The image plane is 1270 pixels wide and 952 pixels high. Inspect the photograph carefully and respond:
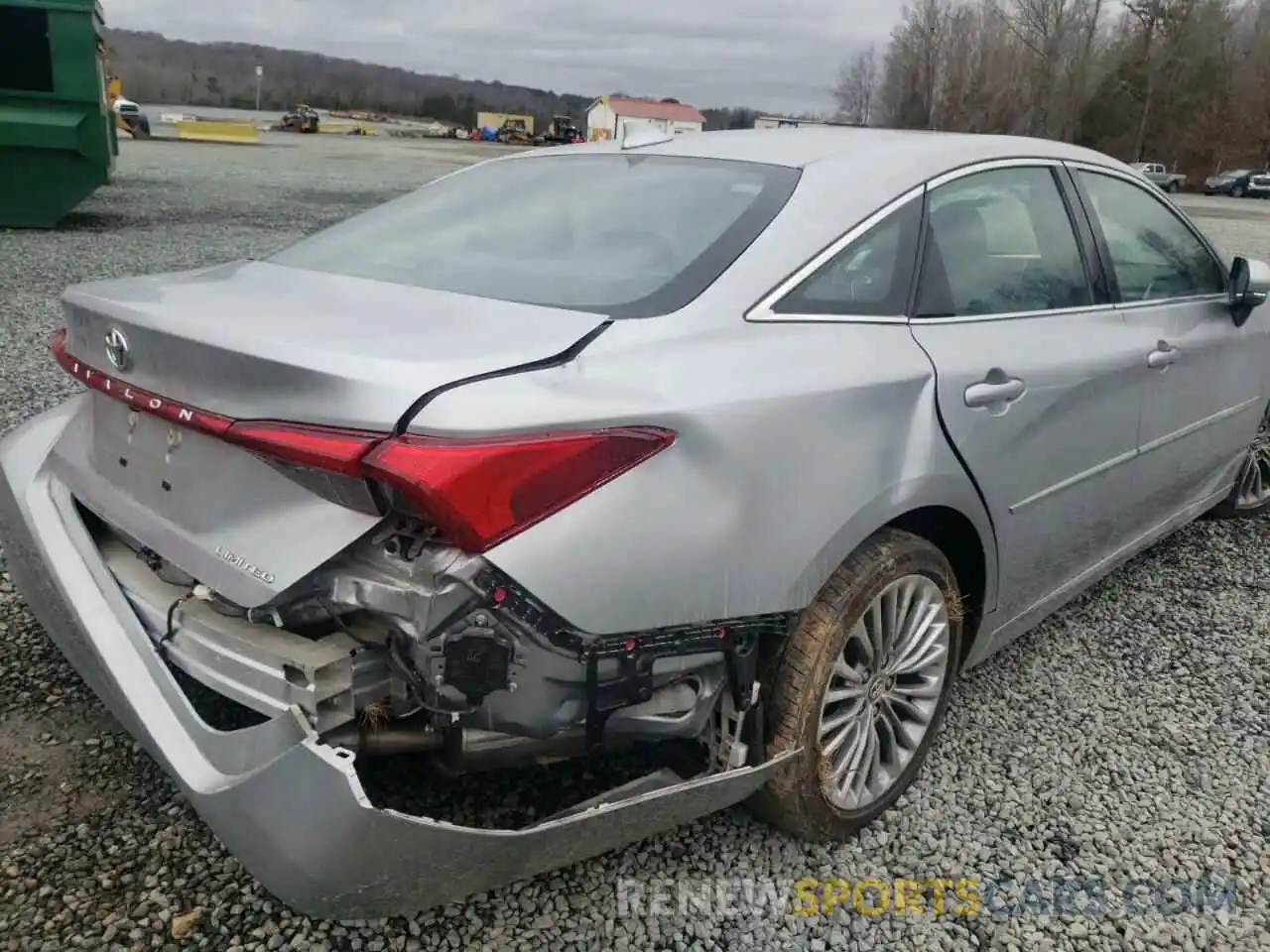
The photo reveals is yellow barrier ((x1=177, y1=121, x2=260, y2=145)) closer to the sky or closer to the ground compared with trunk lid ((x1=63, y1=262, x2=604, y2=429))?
closer to the ground

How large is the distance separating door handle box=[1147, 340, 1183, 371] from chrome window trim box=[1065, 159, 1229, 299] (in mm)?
156

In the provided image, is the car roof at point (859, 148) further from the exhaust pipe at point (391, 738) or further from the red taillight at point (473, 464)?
the exhaust pipe at point (391, 738)

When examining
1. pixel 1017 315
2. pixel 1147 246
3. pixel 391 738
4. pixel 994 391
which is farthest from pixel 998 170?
pixel 391 738

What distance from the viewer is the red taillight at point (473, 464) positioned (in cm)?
160

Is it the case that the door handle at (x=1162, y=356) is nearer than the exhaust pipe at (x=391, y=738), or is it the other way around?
the exhaust pipe at (x=391, y=738)

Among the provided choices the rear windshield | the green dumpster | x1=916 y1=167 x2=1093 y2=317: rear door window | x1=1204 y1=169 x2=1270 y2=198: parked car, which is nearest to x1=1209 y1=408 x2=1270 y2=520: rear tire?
x1=916 y1=167 x2=1093 y2=317: rear door window

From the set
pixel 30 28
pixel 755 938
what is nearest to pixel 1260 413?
pixel 755 938

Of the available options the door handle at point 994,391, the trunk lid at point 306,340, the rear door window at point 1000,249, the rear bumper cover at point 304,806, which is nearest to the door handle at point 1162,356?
the rear door window at point 1000,249

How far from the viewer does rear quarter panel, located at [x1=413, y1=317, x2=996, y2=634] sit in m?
1.70

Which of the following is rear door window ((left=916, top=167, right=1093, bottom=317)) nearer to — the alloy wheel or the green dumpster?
the alloy wheel

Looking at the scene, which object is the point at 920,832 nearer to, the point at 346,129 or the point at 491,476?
the point at 491,476

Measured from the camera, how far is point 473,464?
5.30 feet

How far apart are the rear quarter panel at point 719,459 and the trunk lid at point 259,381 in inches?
4.6

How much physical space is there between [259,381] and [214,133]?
39.1m
